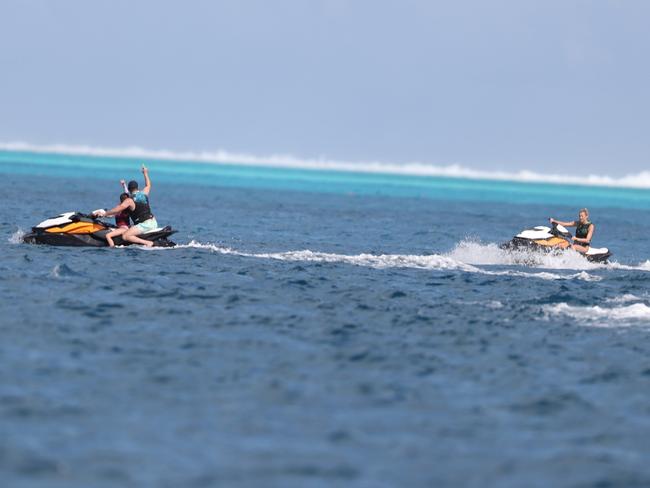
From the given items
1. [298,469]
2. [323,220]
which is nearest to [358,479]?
[298,469]

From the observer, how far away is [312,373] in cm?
1404

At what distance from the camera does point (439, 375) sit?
1432 cm

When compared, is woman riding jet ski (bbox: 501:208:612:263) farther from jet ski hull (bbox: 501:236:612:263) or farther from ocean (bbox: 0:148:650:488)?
ocean (bbox: 0:148:650:488)

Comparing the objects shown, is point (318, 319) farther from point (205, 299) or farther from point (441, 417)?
point (441, 417)

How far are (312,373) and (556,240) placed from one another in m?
16.5

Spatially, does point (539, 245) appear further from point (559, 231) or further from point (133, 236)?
point (133, 236)

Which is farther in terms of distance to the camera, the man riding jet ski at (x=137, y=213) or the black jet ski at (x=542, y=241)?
the black jet ski at (x=542, y=241)

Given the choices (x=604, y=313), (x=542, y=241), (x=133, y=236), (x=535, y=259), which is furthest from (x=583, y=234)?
(x=133, y=236)

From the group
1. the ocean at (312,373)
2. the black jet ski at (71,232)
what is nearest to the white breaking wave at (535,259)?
the ocean at (312,373)

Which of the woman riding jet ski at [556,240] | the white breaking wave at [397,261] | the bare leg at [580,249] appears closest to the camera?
the white breaking wave at [397,261]

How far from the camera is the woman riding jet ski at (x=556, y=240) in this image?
28.8 m

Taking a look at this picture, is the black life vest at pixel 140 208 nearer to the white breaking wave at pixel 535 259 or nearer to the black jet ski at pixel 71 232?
the black jet ski at pixel 71 232

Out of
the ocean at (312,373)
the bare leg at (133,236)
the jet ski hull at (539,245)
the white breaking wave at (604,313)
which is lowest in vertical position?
the ocean at (312,373)

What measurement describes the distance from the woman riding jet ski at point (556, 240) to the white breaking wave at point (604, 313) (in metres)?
7.62
